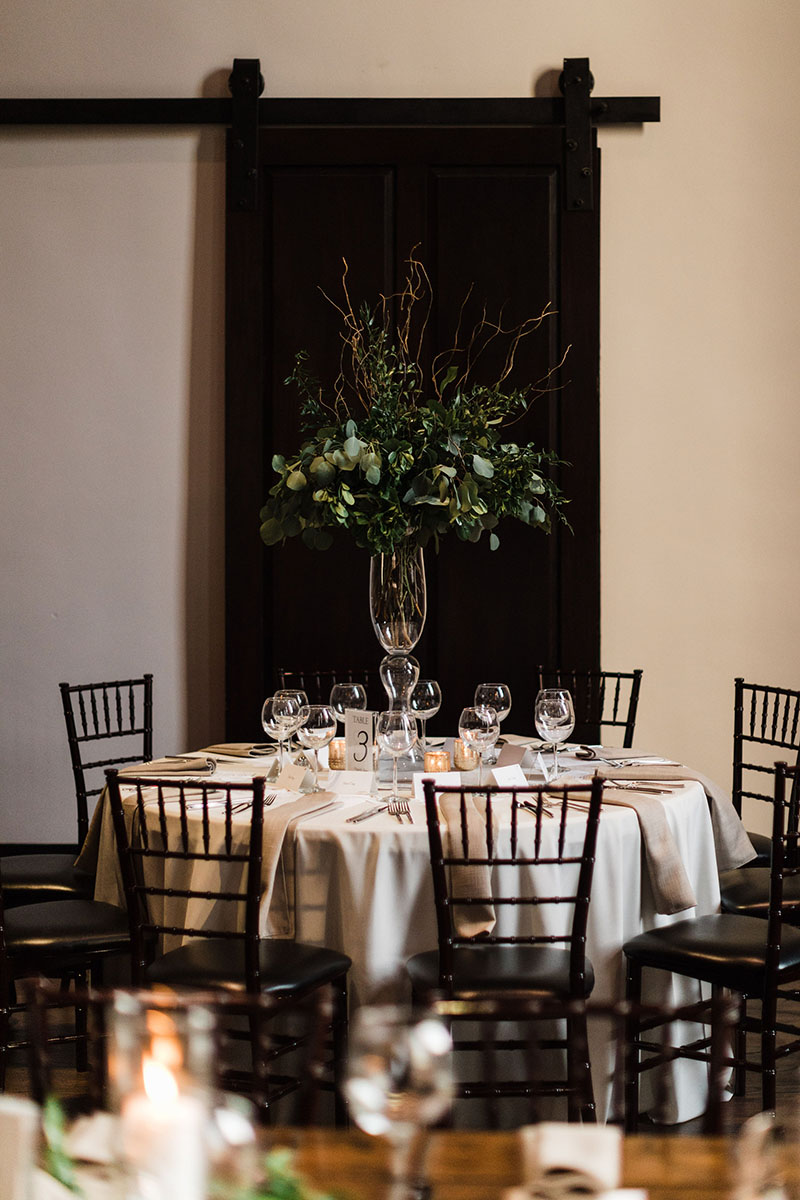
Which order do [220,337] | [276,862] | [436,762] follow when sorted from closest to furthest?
[276,862], [436,762], [220,337]

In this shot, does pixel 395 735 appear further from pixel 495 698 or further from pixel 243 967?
pixel 243 967

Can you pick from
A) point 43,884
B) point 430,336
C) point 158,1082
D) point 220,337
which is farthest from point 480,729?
point 220,337

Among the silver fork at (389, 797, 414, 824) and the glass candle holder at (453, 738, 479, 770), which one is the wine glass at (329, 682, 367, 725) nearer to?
the glass candle holder at (453, 738, 479, 770)

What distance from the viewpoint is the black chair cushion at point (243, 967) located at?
7.86 feet

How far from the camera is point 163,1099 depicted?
31.8 inches

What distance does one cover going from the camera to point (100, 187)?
4.92 m

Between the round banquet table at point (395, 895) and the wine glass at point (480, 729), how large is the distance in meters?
0.22

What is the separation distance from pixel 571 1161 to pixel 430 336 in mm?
4232

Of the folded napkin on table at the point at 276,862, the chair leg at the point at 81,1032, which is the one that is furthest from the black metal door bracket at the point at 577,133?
the chair leg at the point at 81,1032

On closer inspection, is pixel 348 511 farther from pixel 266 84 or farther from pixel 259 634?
pixel 266 84

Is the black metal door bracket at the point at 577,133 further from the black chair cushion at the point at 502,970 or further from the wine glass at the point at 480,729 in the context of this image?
the black chair cushion at the point at 502,970

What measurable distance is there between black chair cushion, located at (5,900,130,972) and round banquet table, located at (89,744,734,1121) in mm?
275

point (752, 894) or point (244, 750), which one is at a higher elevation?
point (244, 750)

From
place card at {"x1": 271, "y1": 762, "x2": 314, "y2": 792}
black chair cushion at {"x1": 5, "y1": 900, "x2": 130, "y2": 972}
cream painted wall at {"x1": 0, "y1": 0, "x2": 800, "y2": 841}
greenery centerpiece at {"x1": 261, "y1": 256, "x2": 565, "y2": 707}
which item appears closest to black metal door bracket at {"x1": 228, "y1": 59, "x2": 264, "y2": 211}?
cream painted wall at {"x1": 0, "y1": 0, "x2": 800, "y2": 841}
